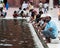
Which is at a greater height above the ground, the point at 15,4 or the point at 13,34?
the point at 13,34


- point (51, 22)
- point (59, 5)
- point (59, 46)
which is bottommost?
point (59, 5)

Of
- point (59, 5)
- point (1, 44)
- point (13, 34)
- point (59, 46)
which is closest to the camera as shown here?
point (1, 44)

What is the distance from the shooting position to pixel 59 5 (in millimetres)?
40969

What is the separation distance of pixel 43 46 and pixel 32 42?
62.9 inches

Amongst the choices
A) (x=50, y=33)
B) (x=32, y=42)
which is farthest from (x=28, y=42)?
(x=50, y=33)

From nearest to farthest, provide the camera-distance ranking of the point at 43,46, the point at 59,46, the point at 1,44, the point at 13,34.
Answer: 1. the point at 43,46
2. the point at 1,44
3. the point at 59,46
4. the point at 13,34

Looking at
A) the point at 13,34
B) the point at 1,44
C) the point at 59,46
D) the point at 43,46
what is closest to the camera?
the point at 43,46

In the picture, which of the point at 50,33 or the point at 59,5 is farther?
the point at 59,5

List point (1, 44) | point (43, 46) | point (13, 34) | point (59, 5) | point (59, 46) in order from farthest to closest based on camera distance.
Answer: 1. point (59, 5)
2. point (13, 34)
3. point (59, 46)
4. point (1, 44)
5. point (43, 46)

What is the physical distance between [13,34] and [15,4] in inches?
1148

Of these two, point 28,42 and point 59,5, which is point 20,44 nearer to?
point 28,42

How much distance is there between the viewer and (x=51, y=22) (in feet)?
36.7

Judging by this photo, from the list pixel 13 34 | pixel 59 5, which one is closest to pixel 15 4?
pixel 59 5

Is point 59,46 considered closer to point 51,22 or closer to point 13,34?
point 51,22
